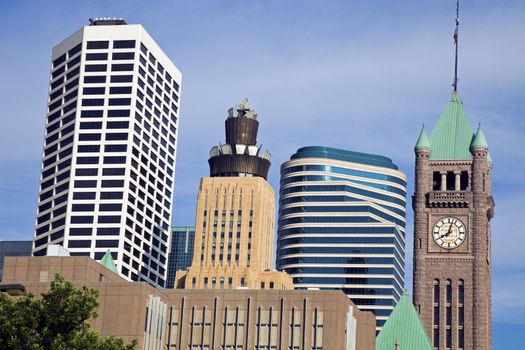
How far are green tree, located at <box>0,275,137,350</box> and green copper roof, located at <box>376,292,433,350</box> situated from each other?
77109 millimetres

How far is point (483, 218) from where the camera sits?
198500 millimetres

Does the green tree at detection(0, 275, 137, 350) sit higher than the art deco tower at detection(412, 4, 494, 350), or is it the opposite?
the art deco tower at detection(412, 4, 494, 350)

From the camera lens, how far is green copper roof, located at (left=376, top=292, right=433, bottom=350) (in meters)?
168

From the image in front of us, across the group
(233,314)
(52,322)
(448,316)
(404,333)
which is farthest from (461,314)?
(52,322)

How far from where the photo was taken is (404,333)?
170000 millimetres

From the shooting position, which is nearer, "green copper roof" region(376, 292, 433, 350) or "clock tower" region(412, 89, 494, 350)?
"green copper roof" region(376, 292, 433, 350)

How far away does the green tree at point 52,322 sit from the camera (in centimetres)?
9388

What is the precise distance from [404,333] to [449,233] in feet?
106

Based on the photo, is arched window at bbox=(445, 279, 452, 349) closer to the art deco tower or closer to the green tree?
the art deco tower

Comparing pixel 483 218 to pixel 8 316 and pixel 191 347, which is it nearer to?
pixel 191 347

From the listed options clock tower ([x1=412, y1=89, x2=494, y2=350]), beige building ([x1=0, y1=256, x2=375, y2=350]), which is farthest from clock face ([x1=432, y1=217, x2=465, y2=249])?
beige building ([x1=0, y1=256, x2=375, y2=350])

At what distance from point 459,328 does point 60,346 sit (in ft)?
357

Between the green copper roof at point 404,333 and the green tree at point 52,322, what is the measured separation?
77.1 meters

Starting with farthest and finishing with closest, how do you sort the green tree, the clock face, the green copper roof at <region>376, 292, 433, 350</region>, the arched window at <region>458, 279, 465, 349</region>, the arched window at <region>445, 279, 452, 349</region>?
the clock face, the arched window at <region>458, 279, 465, 349</region>, the arched window at <region>445, 279, 452, 349</region>, the green copper roof at <region>376, 292, 433, 350</region>, the green tree
